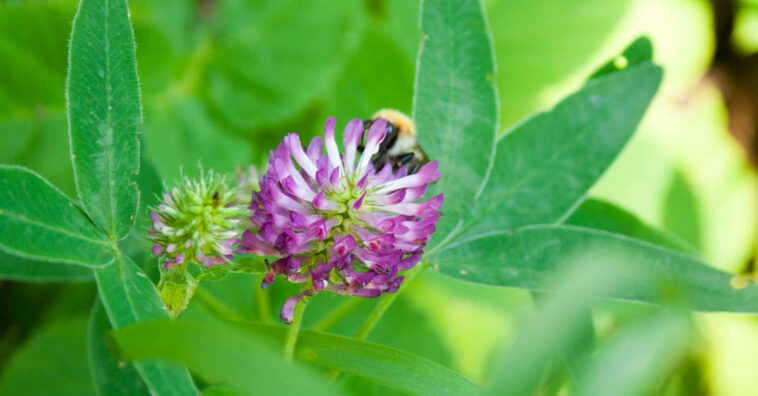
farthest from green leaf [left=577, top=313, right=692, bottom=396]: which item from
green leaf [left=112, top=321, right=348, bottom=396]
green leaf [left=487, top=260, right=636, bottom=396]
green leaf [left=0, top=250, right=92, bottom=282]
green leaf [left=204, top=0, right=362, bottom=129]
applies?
green leaf [left=204, top=0, right=362, bottom=129]

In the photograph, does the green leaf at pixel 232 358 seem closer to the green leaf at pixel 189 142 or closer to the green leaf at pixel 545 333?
the green leaf at pixel 545 333

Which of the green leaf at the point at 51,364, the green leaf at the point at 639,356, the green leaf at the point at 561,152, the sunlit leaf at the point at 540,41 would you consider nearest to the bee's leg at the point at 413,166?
the green leaf at the point at 561,152

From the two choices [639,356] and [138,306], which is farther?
[138,306]

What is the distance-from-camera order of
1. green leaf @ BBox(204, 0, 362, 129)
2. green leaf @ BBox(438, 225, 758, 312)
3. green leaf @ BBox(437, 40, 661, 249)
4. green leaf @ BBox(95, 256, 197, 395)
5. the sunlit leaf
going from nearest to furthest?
green leaf @ BBox(95, 256, 197, 395), green leaf @ BBox(438, 225, 758, 312), green leaf @ BBox(437, 40, 661, 249), green leaf @ BBox(204, 0, 362, 129), the sunlit leaf

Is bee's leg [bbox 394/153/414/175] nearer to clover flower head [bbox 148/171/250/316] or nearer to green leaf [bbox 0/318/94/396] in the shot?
clover flower head [bbox 148/171/250/316]

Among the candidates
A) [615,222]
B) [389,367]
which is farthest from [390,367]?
[615,222]

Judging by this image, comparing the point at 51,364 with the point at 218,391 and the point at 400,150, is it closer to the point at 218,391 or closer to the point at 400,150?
the point at 218,391
